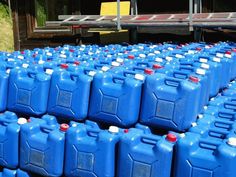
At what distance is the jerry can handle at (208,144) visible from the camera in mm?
3184

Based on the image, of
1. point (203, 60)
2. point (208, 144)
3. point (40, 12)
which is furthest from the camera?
point (40, 12)

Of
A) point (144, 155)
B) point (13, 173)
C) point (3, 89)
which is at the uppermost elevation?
point (3, 89)

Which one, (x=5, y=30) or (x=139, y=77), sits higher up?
(x=139, y=77)

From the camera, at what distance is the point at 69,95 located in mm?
4152

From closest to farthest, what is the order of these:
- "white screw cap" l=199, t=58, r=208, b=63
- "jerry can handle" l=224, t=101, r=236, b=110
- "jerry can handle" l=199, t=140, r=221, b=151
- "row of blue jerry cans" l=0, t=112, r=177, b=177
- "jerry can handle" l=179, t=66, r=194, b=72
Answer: "jerry can handle" l=199, t=140, r=221, b=151 → "row of blue jerry cans" l=0, t=112, r=177, b=177 → "jerry can handle" l=224, t=101, r=236, b=110 → "jerry can handle" l=179, t=66, r=194, b=72 → "white screw cap" l=199, t=58, r=208, b=63

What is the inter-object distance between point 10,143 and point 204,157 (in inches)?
75.8

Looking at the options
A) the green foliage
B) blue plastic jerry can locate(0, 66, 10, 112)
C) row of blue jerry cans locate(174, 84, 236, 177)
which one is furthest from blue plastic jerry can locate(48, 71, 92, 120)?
the green foliage

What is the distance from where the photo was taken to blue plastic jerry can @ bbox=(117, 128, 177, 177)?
129 inches

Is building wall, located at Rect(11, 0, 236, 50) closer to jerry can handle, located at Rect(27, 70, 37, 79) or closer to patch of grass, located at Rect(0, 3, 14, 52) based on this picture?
patch of grass, located at Rect(0, 3, 14, 52)

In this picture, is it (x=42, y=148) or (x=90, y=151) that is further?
(x=42, y=148)

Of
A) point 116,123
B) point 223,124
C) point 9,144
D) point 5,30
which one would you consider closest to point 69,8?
point 5,30

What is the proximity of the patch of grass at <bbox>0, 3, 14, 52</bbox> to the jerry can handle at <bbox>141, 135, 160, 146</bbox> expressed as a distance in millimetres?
11044

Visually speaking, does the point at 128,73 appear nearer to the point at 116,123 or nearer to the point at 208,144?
the point at 116,123

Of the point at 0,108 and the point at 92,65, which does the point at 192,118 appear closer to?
the point at 92,65
